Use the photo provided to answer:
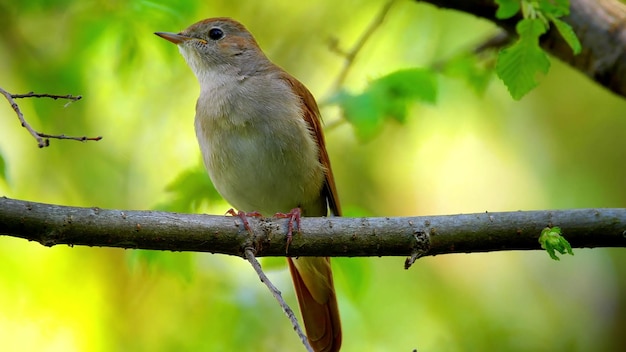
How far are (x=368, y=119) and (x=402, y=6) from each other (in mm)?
2962

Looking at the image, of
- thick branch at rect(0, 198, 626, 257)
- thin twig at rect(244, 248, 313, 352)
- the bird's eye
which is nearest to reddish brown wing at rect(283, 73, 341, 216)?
the bird's eye

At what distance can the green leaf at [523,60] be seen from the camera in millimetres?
4098

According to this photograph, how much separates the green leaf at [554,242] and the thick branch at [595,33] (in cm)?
167

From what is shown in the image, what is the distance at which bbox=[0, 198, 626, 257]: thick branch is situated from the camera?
3.44 meters

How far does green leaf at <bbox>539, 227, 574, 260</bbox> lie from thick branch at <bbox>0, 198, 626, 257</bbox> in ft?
0.29

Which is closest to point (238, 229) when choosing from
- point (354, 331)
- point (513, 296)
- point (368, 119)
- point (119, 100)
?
point (368, 119)

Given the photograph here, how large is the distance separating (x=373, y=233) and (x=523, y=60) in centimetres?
130

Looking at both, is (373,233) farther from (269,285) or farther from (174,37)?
(174,37)

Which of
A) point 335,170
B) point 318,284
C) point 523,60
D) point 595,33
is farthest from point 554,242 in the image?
point 335,170

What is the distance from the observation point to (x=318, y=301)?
5.45 m

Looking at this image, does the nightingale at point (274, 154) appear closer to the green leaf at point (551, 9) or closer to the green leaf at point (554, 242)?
the green leaf at point (551, 9)

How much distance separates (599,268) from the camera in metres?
8.30

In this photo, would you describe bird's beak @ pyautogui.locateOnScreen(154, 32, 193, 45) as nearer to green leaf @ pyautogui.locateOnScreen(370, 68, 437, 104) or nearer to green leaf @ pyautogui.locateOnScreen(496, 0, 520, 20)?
green leaf @ pyautogui.locateOnScreen(370, 68, 437, 104)

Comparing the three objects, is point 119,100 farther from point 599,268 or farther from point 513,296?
point 599,268
